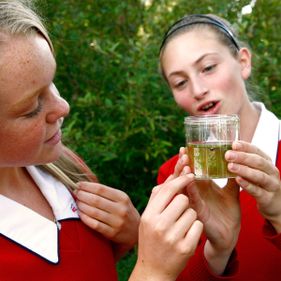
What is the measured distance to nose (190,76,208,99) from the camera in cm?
244

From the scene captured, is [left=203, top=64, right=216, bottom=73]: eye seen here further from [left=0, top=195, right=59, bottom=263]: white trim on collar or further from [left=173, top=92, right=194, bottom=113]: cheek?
[left=0, top=195, right=59, bottom=263]: white trim on collar

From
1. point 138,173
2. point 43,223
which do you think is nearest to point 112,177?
point 138,173

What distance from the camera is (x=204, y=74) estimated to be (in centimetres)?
247

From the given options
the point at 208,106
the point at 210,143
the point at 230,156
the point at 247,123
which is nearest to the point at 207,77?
the point at 208,106

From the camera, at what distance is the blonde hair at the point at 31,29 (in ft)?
5.26

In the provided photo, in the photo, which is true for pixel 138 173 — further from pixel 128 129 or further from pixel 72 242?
pixel 72 242

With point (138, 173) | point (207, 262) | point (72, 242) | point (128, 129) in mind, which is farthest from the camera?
point (138, 173)

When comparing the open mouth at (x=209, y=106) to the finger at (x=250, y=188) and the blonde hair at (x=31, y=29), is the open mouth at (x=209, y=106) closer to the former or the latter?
the blonde hair at (x=31, y=29)

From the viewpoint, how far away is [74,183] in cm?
201

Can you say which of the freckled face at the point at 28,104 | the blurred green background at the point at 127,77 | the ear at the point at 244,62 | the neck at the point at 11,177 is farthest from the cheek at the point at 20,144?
the blurred green background at the point at 127,77

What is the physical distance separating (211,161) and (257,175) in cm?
15

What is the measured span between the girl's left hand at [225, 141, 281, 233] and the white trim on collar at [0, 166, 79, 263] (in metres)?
0.62

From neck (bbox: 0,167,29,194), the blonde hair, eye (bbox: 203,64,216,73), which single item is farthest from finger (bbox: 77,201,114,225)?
eye (bbox: 203,64,216,73)

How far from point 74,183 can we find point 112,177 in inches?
60.8
